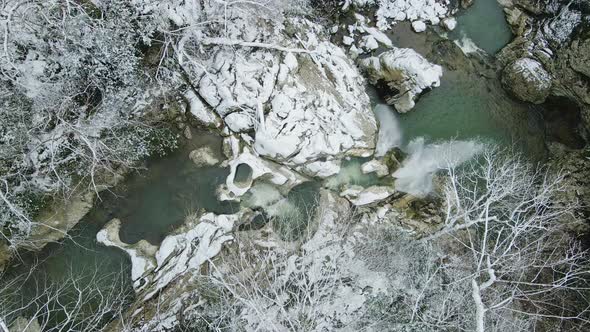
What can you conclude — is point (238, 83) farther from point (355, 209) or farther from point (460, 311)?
point (460, 311)

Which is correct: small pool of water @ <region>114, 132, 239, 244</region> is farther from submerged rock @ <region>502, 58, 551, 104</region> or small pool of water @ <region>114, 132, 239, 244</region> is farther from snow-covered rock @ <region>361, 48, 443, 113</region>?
submerged rock @ <region>502, 58, 551, 104</region>

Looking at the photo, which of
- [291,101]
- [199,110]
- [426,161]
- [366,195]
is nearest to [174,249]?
[199,110]

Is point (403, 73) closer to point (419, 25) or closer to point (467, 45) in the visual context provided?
point (419, 25)

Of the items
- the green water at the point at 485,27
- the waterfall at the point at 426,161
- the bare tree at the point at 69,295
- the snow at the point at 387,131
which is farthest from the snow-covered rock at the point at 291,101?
the bare tree at the point at 69,295

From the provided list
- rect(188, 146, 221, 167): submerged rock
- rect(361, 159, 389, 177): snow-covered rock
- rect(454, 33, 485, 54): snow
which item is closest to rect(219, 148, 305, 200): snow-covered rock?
rect(188, 146, 221, 167): submerged rock

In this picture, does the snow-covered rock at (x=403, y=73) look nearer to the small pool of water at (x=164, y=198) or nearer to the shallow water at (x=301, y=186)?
the shallow water at (x=301, y=186)

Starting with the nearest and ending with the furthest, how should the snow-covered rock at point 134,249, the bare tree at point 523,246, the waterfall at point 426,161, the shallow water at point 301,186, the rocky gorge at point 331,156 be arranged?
the bare tree at point 523,246
the rocky gorge at point 331,156
the snow-covered rock at point 134,249
the shallow water at point 301,186
the waterfall at point 426,161
